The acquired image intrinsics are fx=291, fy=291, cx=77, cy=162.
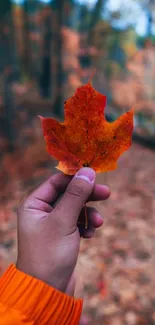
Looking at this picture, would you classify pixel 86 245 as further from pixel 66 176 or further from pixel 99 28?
pixel 99 28

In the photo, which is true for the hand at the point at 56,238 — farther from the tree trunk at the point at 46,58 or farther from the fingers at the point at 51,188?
the tree trunk at the point at 46,58

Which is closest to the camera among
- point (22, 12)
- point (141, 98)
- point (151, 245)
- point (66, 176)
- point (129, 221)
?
point (66, 176)

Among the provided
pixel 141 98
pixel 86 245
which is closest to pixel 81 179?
pixel 86 245

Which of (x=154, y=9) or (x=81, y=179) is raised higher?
(x=154, y=9)

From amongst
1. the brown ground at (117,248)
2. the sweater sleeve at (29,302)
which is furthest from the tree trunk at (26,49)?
the sweater sleeve at (29,302)

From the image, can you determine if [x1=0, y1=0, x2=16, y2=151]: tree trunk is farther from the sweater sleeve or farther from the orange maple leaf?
the sweater sleeve

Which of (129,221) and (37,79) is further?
(37,79)
